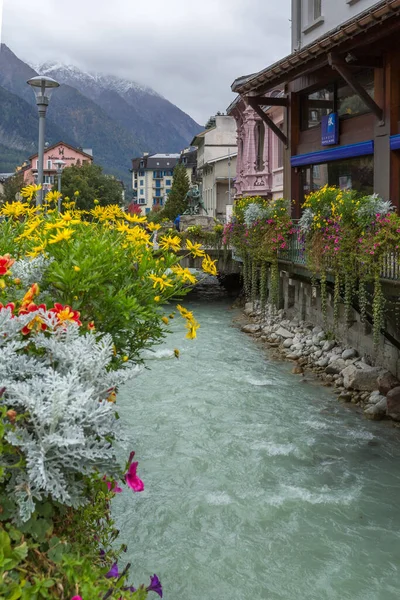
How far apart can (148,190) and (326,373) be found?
13704 centimetres

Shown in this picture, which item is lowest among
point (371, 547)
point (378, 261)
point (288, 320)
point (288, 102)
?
point (371, 547)

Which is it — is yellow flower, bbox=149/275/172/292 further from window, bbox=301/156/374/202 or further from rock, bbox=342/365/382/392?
window, bbox=301/156/374/202

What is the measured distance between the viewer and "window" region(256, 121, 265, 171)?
114ft

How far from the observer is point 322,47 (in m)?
15.8

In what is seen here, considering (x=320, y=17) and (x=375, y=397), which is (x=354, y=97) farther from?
(x=375, y=397)

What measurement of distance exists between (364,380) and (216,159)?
171 ft

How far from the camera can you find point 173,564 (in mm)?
6832

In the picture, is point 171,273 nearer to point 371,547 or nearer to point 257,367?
point 371,547

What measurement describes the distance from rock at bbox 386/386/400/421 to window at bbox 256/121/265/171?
2341cm

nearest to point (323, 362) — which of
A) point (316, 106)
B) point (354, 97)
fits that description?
point (354, 97)

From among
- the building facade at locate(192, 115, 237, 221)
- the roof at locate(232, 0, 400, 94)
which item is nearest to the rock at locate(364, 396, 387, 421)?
the roof at locate(232, 0, 400, 94)

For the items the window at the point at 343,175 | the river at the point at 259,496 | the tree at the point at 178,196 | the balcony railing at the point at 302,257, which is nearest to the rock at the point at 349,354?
the river at the point at 259,496

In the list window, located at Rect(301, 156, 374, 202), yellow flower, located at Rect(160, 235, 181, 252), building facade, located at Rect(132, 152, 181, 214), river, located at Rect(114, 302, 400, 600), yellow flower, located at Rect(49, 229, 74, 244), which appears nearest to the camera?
yellow flower, located at Rect(49, 229, 74, 244)

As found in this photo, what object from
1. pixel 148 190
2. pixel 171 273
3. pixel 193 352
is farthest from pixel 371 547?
pixel 148 190
